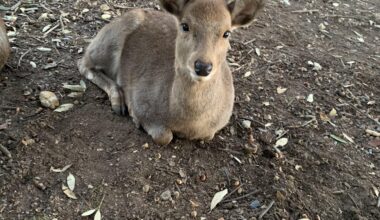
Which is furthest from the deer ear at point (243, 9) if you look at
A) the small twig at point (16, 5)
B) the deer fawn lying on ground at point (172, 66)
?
the small twig at point (16, 5)

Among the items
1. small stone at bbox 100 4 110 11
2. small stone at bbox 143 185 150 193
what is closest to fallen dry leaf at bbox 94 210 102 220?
small stone at bbox 143 185 150 193

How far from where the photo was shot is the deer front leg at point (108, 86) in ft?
17.5

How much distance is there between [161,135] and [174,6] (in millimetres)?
1113

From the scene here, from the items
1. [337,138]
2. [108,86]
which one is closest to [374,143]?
[337,138]

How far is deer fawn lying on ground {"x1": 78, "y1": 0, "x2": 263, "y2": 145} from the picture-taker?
4324mm

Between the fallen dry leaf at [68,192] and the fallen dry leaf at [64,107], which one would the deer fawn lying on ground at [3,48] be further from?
the fallen dry leaf at [68,192]

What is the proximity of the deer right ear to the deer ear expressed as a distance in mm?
382

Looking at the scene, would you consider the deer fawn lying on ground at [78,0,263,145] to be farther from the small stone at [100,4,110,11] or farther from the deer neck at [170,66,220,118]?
the small stone at [100,4,110,11]

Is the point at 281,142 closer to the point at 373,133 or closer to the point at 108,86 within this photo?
the point at 373,133

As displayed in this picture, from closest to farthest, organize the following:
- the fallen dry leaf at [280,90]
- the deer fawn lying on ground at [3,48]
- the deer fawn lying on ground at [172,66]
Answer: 1. the deer fawn lying on ground at [172,66]
2. the deer fawn lying on ground at [3,48]
3. the fallen dry leaf at [280,90]

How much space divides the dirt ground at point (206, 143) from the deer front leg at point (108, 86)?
0.09 m

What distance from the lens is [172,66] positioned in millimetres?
5047

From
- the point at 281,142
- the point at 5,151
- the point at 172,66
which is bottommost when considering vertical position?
the point at 281,142

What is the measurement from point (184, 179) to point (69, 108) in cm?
138
